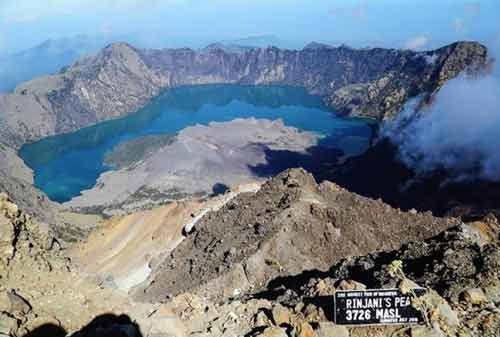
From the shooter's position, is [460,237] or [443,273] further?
[460,237]

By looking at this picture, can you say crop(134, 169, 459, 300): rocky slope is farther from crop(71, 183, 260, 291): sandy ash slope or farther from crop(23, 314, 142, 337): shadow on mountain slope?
crop(23, 314, 142, 337): shadow on mountain slope

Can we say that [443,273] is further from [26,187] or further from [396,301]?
[26,187]

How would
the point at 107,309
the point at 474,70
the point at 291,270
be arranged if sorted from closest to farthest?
the point at 107,309 → the point at 291,270 → the point at 474,70

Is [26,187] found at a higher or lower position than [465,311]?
lower

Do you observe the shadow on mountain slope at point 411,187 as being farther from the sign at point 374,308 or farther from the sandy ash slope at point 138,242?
the sign at point 374,308

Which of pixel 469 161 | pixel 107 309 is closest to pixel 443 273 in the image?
pixel 107 309

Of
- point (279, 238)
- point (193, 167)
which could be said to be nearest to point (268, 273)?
point (279, 238)

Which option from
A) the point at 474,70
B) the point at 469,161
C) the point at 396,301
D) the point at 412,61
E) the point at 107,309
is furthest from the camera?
the point at 412,61
